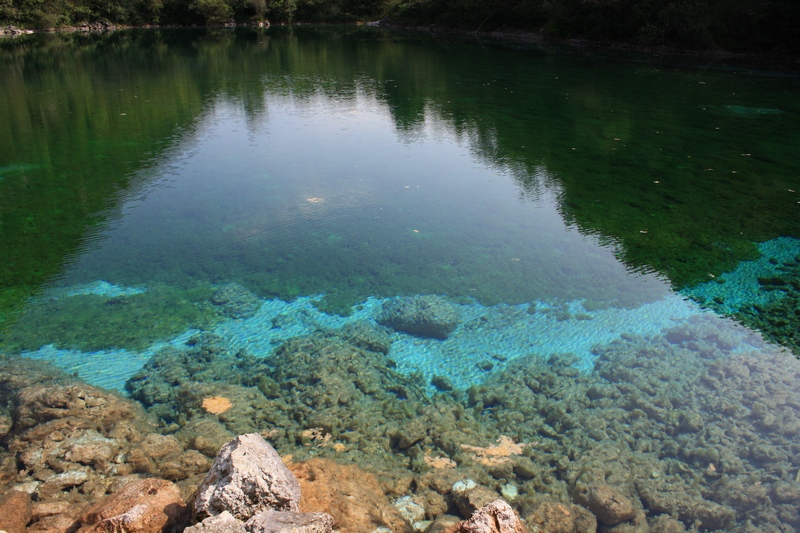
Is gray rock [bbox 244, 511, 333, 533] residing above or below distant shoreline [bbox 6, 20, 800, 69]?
below

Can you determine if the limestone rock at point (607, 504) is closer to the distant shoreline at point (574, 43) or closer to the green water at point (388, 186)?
the green water at point (388, 186)

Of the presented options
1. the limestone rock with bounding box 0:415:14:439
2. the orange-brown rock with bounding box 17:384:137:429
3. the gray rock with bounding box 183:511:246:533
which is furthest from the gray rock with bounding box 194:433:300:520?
the limestone rock with bounding box 0:415:14:439

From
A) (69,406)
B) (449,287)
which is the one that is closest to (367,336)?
(449,287)

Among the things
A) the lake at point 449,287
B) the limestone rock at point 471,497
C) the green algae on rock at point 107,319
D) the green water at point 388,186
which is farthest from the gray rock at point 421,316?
the limestone rock at point 471,497

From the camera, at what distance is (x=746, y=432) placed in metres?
5.88

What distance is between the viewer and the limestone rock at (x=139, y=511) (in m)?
3.64

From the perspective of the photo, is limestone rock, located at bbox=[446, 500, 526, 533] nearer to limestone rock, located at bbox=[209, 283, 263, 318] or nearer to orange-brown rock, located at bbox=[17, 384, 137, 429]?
orange-brown rock, located at bbox=[17, 384, 137, 429]

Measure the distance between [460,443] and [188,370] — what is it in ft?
11.1

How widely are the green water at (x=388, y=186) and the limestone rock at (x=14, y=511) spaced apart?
10.3 ft

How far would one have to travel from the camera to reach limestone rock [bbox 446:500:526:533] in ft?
11.1

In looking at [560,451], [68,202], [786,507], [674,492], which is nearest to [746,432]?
[786,507]

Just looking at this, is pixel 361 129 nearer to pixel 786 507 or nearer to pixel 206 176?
pixel 206 176

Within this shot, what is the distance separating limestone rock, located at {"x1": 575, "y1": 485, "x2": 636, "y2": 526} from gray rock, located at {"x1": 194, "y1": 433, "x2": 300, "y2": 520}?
2.69 meters

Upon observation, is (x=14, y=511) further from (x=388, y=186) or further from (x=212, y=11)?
(x=212, y=11)
